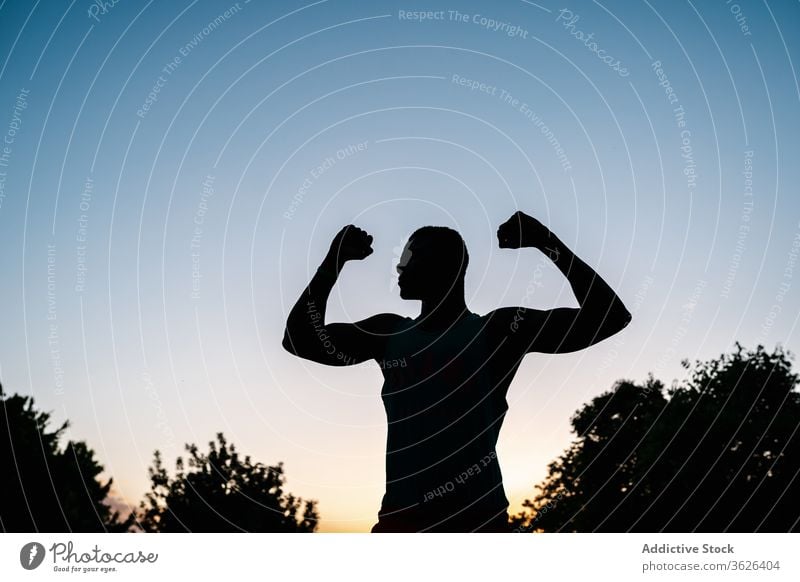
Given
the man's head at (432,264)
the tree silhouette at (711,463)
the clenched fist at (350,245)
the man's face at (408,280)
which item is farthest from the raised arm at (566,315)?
the tree silhouette at (711,463)

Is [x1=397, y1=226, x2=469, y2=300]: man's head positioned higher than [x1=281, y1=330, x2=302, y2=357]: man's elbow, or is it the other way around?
[x1=397, y1=226, x2=469, y2=300]: man's head

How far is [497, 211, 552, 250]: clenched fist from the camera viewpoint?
18.1 feet

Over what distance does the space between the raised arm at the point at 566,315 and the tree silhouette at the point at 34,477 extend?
136 ft

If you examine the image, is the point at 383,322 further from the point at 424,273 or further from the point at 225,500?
the point at 225,500

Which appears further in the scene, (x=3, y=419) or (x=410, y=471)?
(x=3, y=419)

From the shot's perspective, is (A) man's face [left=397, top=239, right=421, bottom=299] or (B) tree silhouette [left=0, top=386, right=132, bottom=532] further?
(B) tree silhouette [left=0, top=386, right=132, bottom=532]

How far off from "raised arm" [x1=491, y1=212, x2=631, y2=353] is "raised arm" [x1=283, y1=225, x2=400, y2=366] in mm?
1037

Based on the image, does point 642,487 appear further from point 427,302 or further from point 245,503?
point 427,302

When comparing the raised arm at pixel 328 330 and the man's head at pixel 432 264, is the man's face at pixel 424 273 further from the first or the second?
the raised arm at pixel 328 330

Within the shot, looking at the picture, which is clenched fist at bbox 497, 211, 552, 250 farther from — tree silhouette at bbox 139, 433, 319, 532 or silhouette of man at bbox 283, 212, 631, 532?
tree silhouette at bbox 139, 433, 319, 532

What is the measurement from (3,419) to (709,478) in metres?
48.8

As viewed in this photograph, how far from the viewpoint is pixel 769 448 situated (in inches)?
1988
